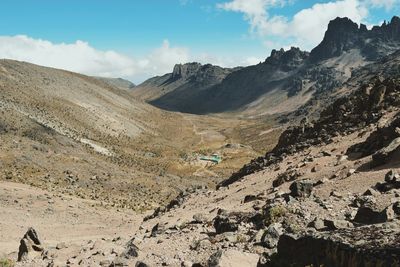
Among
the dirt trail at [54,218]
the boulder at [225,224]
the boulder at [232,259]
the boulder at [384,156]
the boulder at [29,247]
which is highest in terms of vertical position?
the boulder at [384,156]

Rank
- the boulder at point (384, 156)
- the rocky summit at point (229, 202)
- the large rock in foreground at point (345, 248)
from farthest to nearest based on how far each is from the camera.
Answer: the boulder at point (384, 156), the rocky summit at point (229, 202), the large rock in foreground at point (345, 248)

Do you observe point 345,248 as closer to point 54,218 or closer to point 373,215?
point 373,215

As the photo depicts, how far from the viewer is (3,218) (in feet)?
108

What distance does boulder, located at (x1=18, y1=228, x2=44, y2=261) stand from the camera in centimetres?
1886

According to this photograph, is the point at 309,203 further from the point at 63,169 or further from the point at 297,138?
the point at 63,169

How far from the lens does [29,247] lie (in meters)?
19.4

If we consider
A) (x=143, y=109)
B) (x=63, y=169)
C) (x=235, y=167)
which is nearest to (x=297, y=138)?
(x=63, y=169)

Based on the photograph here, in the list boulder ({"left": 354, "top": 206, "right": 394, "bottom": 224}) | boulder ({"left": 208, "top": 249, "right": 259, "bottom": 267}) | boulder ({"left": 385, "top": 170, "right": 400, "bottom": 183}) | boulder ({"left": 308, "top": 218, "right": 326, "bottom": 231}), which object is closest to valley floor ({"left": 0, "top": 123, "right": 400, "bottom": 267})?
boulder ({"left": 208, "top": 249, "right": 259, "bottom": 267})

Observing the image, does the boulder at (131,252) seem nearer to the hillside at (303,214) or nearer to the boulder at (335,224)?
the hillside at (303,214)

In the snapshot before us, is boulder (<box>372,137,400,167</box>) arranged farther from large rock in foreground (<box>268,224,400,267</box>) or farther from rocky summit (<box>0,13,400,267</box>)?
large rock in foreground (<box>268,224,400,267</box>)

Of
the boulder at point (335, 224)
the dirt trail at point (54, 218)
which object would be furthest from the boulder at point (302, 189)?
the dirt trail at point (54, 218)

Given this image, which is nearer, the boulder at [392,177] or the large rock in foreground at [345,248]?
the large rock in foreground at [345,248]

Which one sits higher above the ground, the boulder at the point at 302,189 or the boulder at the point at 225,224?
the boulder at the point at 302,189

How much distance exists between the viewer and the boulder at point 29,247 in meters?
18.9
